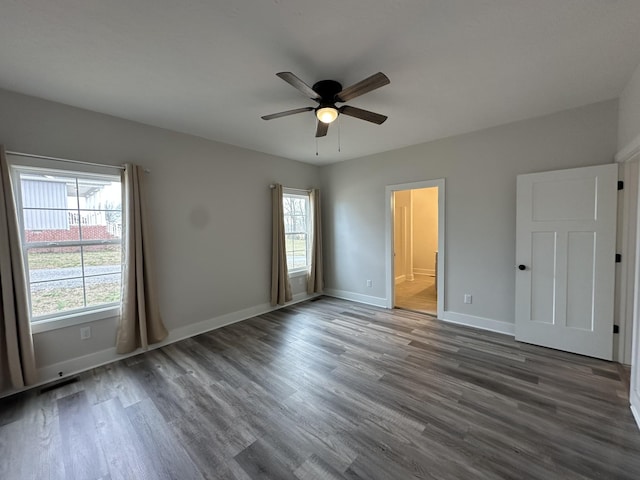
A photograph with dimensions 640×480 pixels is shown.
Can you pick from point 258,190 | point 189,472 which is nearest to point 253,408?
point 189,472

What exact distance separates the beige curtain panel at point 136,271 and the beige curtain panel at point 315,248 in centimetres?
273

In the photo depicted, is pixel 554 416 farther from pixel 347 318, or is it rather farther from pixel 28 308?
pixel 28 308

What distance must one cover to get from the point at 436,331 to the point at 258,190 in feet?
11.1

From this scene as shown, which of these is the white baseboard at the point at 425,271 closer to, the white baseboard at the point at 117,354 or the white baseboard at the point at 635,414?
the white baseboard at the point at 117,354

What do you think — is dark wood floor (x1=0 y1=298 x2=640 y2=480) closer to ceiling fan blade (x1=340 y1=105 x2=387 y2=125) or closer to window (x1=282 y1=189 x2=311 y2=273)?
window (x1=282 y1=189 x2=311 y2=273)

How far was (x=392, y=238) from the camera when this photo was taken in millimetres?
4398

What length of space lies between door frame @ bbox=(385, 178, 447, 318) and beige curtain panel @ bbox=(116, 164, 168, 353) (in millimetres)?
3432

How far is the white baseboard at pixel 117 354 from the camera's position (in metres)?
2.52

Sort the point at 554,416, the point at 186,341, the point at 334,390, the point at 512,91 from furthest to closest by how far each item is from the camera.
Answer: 1. the point at 186,341
2. the point at 512,91
3. the point at 334,390
4. the point at 554,416

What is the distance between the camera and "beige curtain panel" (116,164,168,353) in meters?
2.87

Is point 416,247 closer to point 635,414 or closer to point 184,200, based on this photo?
point 635,414

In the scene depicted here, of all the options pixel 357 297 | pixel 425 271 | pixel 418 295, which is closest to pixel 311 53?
pixel 357 297

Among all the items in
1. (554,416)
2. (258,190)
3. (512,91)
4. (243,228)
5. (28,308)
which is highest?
(512,91)

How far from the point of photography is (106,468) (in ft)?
5.19
